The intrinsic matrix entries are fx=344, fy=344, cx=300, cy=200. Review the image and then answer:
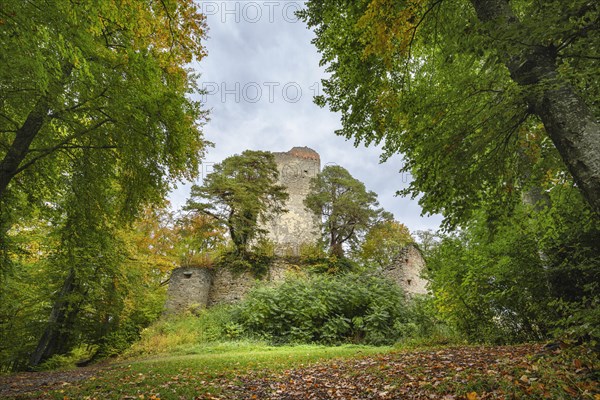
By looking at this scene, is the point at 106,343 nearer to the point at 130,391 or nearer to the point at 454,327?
the point at 130,391

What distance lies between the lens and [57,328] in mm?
12188

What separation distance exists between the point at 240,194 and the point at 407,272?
8649 mm

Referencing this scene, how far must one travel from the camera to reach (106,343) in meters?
13.7

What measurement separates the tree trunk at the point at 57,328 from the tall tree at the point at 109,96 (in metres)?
4.85

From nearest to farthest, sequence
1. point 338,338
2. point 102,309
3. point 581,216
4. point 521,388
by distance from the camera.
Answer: point 521,388, point 581,216, point 338,338, point 102,309

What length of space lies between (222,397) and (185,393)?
524mm

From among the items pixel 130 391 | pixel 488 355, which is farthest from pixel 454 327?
pixel 130 391

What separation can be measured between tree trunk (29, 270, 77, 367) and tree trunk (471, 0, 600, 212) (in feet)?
45.8

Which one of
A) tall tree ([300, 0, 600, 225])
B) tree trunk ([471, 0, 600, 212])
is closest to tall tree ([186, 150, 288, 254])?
tall tree ([300, 0, 600, 225])

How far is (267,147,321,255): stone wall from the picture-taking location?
26.4 meters

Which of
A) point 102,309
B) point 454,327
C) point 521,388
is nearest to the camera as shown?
point 521,388

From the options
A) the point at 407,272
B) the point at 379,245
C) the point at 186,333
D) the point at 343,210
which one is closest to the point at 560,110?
the point at 407,272

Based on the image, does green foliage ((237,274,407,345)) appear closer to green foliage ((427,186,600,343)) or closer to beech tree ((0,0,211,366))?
green foliage ((427,186,600,343))

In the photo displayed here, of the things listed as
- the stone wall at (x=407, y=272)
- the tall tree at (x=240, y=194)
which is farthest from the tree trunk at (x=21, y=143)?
the stone wall at (x=407, y=272)
